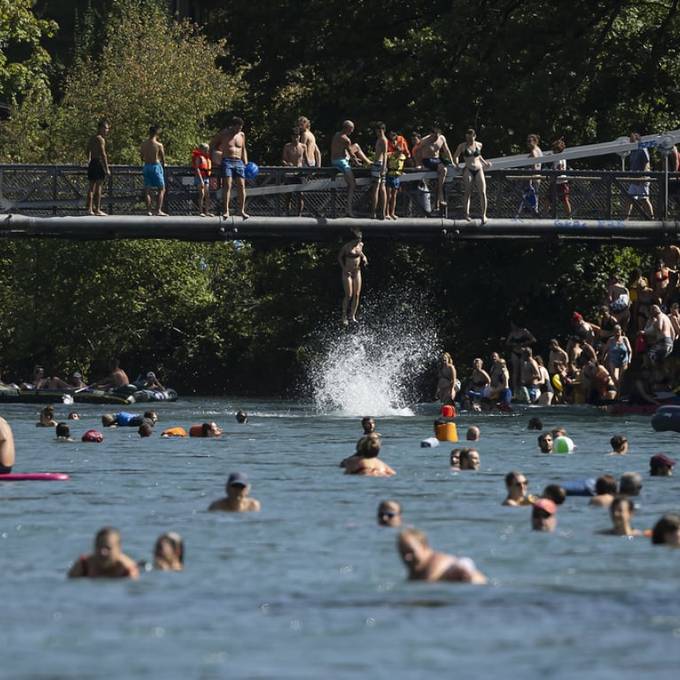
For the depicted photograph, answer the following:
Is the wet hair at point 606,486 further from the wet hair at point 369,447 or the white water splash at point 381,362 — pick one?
the white water splash at point 381,362

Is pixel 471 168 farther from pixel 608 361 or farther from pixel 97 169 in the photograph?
pixel 97 169

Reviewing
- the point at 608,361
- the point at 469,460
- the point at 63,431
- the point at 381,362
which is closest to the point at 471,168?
the point at 608,361

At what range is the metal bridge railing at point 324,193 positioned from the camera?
137ft

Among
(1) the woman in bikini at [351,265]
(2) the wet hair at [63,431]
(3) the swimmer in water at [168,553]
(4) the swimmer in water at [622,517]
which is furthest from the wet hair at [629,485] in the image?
(1) the woman in bikini at [351,265]

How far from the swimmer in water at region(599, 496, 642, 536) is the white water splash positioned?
3163 cm

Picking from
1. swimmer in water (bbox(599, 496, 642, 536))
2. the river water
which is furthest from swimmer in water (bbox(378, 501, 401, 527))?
swimmer in water (bbox(599, 496, 642, 536))

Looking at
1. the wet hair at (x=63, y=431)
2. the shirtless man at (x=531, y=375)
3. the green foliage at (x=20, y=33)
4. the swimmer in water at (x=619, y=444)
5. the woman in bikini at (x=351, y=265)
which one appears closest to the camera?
the swimmer in water at (x=619, y=444)

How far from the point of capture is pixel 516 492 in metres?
24.3

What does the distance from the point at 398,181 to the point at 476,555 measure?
23.2 m

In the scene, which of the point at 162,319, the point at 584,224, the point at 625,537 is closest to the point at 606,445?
the point at 584,224

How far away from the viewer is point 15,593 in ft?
Answer: 58.2

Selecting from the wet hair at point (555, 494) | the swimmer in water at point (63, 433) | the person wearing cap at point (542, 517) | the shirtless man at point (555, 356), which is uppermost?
the shirtless man at point (555, 356)

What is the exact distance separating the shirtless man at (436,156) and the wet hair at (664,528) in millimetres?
22364

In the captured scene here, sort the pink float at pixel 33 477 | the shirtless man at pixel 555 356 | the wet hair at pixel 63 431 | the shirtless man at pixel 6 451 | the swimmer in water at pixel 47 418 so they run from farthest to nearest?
the shirtless man at pixel 555 356, the swimmer in water at pixel 47 418, the wet hair at pixel 63 431, the pink float at pixel 33 477, the shirtless man at pixel 6 451
